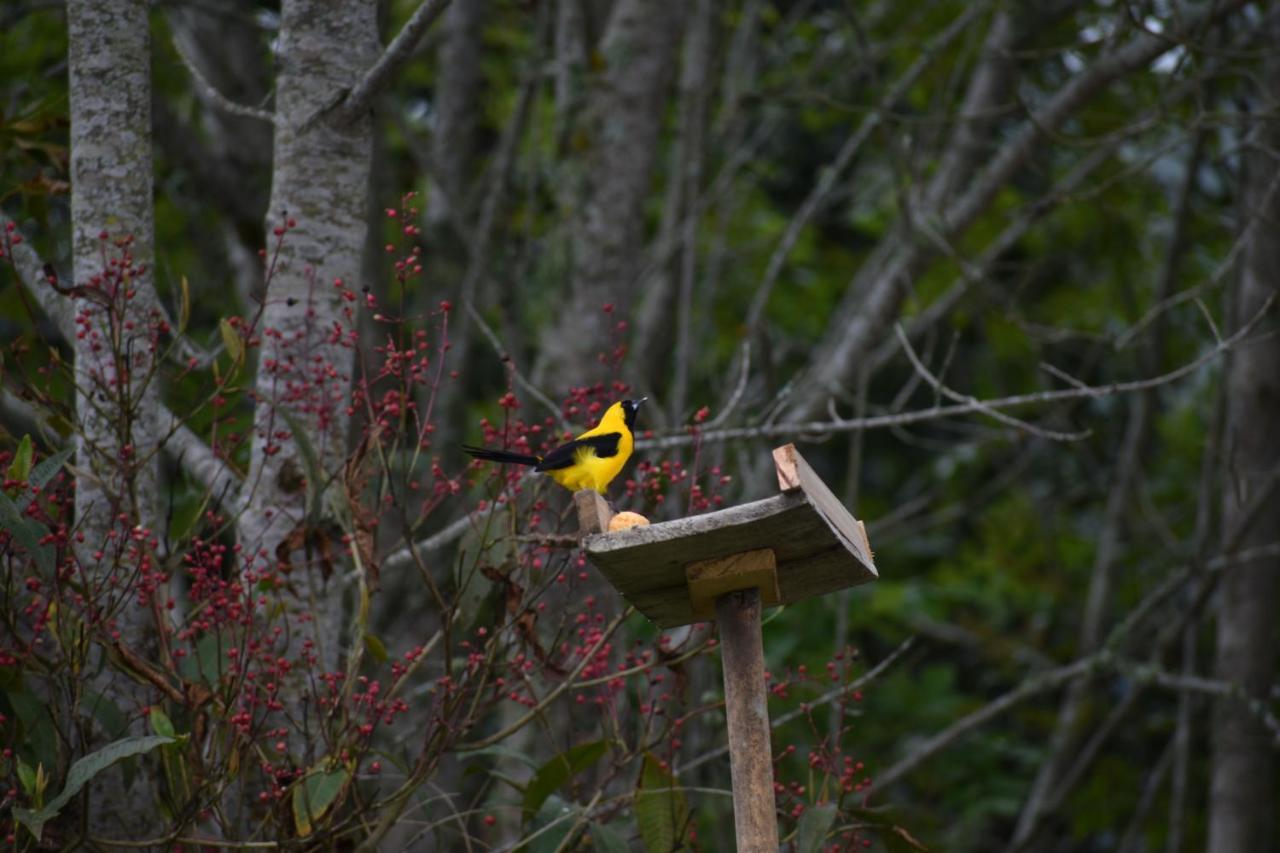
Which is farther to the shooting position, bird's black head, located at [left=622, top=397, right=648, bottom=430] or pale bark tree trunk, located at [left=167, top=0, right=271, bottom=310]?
pale bark tree trunk, located at [left=167, top=0, right=271, bottom=310]

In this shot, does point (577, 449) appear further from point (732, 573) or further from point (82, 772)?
point (82, 772)

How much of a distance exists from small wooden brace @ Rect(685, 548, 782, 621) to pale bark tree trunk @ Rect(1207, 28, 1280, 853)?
4.68 m

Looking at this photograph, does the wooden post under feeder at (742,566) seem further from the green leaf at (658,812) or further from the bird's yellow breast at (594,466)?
the green leaf at (658,812)

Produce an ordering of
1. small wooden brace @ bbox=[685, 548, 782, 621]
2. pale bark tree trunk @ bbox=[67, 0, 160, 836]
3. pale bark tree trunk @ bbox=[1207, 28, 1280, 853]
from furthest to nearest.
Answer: pale bark tree trunk @ bbox=[1207, 28, 1280, 853] → pale bark tree trunk @ bbox=[67, 0, 160, 836] → small wooden brace @ bbox=[685, 548, 782, 621]

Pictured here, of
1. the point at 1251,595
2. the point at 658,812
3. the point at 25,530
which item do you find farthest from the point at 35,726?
the point at 1251,595

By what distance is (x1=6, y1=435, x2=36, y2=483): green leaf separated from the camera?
3.08 meters

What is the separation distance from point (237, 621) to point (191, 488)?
5.23ft

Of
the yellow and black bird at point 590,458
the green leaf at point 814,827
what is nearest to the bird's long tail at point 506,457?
the yellow and black bird at point 590,458

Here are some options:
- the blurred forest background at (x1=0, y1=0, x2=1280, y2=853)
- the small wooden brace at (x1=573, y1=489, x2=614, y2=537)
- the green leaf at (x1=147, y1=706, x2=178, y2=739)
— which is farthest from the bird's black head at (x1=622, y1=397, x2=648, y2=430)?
the green leaf at (x1=147, y1=706, x2=178, y2=739)

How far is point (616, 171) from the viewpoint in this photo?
677 centimetres

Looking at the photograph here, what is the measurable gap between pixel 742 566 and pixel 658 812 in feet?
2.59

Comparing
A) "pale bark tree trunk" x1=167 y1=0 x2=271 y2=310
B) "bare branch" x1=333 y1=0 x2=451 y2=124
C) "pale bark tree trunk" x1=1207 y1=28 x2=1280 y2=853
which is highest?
"pale bark tree trunk" x1=167 y1=0 x2=271 y2=310

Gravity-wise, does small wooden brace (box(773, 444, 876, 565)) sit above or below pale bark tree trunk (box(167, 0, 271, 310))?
below

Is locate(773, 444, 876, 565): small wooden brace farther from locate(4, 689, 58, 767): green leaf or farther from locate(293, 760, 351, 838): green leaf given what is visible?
locate(4, 689, 58, 767): green leaf
